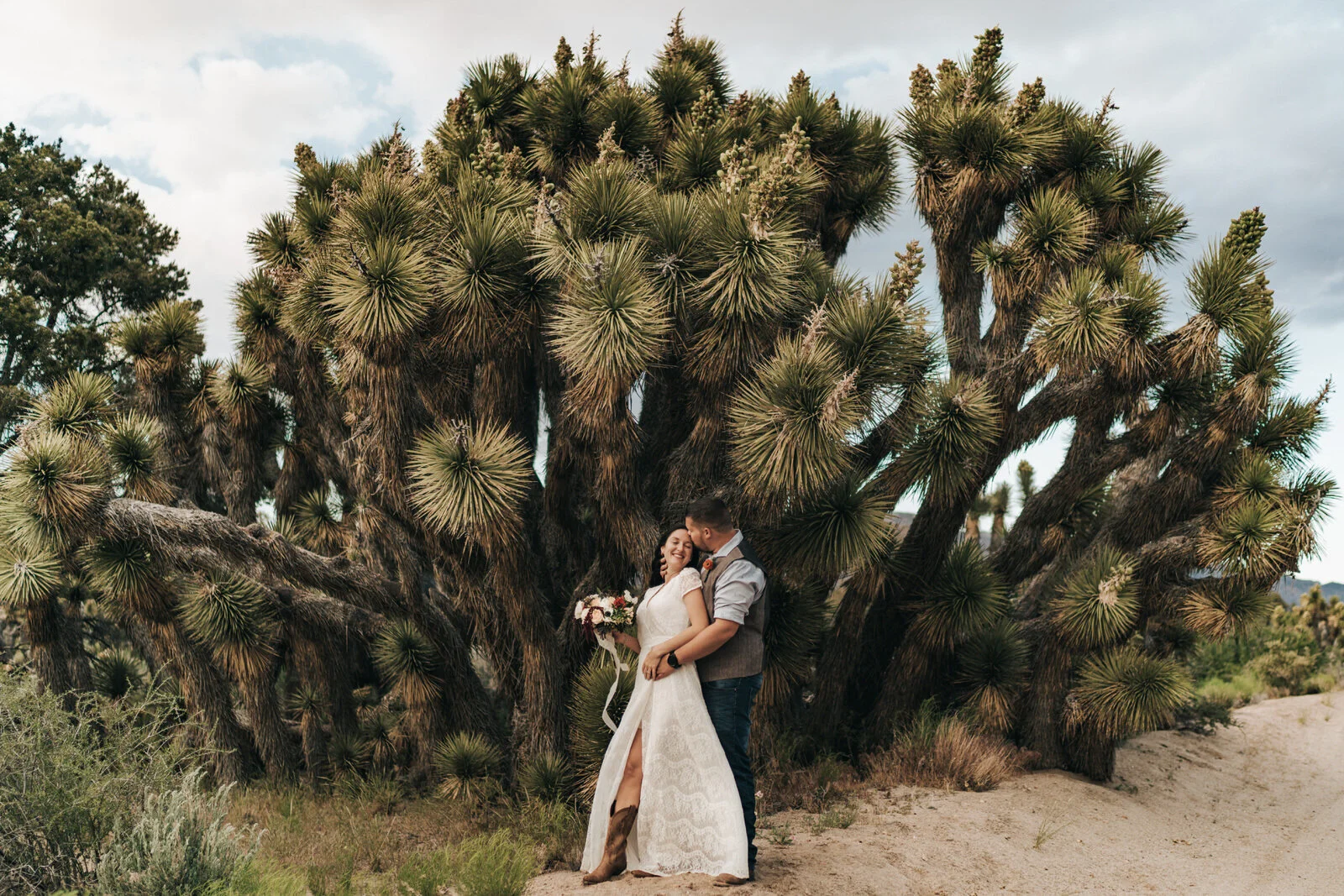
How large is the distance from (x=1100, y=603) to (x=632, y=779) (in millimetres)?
5785

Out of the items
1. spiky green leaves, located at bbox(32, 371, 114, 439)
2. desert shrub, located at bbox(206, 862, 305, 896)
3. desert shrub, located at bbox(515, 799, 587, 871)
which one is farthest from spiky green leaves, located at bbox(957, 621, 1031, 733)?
spiky green leaves, located at bbox(32, 371, 114, 439)

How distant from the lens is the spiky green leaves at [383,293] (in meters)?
7.62

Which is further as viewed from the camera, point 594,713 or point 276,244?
point 276,244

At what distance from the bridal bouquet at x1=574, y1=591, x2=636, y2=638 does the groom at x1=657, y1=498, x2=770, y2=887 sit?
47 cm

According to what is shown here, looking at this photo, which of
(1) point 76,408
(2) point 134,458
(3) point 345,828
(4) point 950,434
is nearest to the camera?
(4) point 950,434

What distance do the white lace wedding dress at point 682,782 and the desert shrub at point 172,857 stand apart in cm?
200

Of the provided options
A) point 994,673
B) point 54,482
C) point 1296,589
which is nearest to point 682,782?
point 994,673

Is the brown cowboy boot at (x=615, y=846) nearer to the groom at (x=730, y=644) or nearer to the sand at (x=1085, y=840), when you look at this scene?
the sand at (x=1085, y=840)

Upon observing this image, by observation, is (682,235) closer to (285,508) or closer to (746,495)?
(746,495)

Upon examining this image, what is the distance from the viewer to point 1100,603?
9.35 metres

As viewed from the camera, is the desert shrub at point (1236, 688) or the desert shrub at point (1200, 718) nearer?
the desert shrub at point (1200, 718)

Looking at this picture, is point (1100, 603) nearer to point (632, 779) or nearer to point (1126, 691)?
point (1126, 691)

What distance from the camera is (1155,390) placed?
9805mm

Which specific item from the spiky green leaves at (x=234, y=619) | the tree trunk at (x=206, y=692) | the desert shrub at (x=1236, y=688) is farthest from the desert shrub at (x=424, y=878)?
the desert shrub at (x=1236, y=688)
